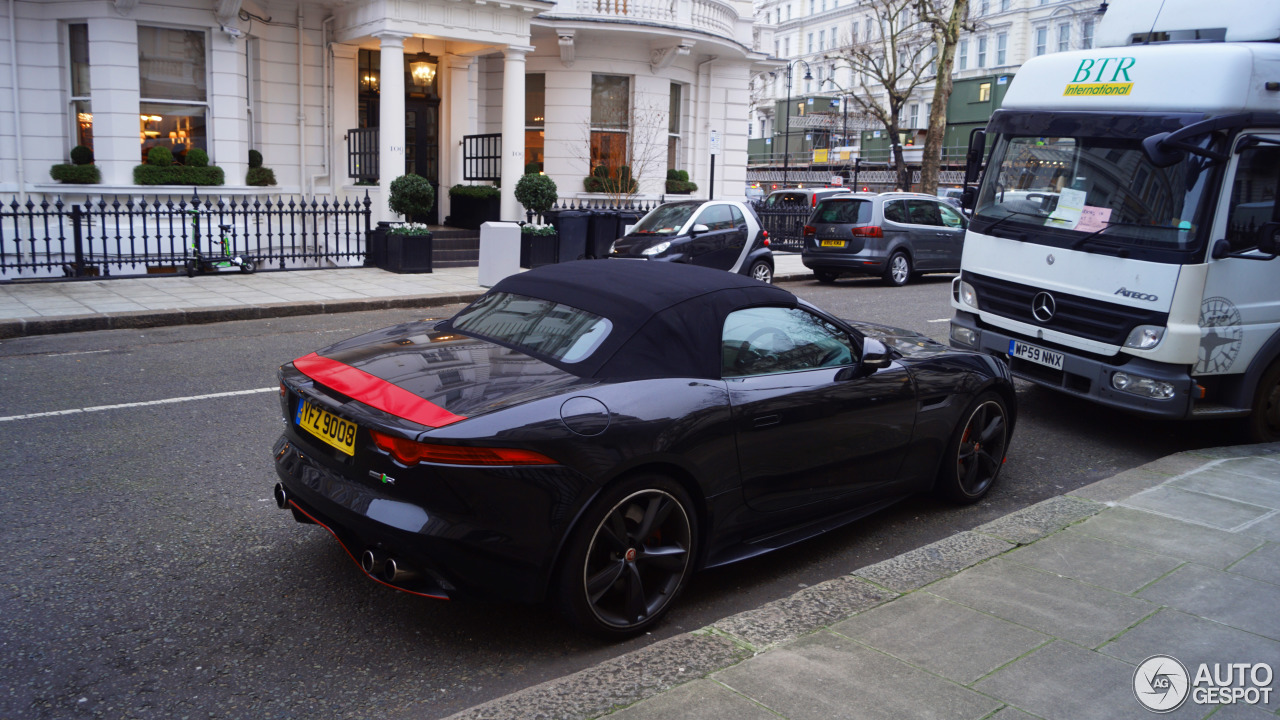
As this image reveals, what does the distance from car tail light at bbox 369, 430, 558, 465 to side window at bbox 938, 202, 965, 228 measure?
1648cm

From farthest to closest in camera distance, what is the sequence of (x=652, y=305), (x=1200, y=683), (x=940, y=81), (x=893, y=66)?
(x=893, y=66) < (x=940, y=81) < (x=652, y=305) < (x=1200, y=683)

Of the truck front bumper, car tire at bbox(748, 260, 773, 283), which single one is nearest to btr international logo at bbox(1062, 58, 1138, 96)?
the truck front bumper

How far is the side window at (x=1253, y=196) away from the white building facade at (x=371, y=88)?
1336 cm

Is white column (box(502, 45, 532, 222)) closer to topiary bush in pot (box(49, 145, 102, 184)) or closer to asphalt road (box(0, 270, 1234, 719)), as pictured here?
topiary bush in pot (box(49, 145, 102, 184))

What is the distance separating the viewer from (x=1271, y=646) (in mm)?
3762

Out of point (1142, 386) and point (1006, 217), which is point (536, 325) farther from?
point (1006, 217)

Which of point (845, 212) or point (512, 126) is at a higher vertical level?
point (512, 126)

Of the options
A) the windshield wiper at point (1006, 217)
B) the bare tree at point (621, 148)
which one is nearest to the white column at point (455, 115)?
the bare tree at point (621, 148)

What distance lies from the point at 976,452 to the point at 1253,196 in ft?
10.1

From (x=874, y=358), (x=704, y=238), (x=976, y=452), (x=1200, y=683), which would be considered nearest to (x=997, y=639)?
(x=1200, y=683)

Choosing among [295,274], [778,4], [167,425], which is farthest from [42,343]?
[778,4]

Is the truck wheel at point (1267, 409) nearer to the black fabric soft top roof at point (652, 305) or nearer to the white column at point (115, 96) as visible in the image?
the black fabric soft top roof at point (652, 305)

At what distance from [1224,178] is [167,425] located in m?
7.56

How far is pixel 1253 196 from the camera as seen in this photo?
22.3ft
